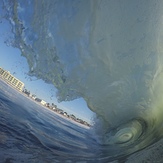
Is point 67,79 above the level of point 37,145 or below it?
above

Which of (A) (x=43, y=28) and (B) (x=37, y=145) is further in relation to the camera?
(A) (x=43, y=28)

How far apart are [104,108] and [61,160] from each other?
91.8 inches

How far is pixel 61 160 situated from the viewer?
194 inches

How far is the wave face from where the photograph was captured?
474 centimetres

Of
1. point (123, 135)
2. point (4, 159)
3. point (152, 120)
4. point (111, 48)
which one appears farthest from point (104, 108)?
point (4, 159)

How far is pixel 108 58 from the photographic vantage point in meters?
5.55

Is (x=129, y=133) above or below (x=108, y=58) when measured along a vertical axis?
below

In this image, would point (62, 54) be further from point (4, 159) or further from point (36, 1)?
point (4, 159)

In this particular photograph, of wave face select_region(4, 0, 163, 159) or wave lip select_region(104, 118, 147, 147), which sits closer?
wave face select_region(4, 0, 163, 159)

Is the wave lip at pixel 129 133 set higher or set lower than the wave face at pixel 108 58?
lower

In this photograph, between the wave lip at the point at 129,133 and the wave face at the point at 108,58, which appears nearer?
the wave face at the point at 108,58

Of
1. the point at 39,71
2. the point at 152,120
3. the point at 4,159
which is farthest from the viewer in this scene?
the point at 39,71

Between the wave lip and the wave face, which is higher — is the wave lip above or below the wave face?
below

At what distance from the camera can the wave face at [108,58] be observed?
15.6ft
